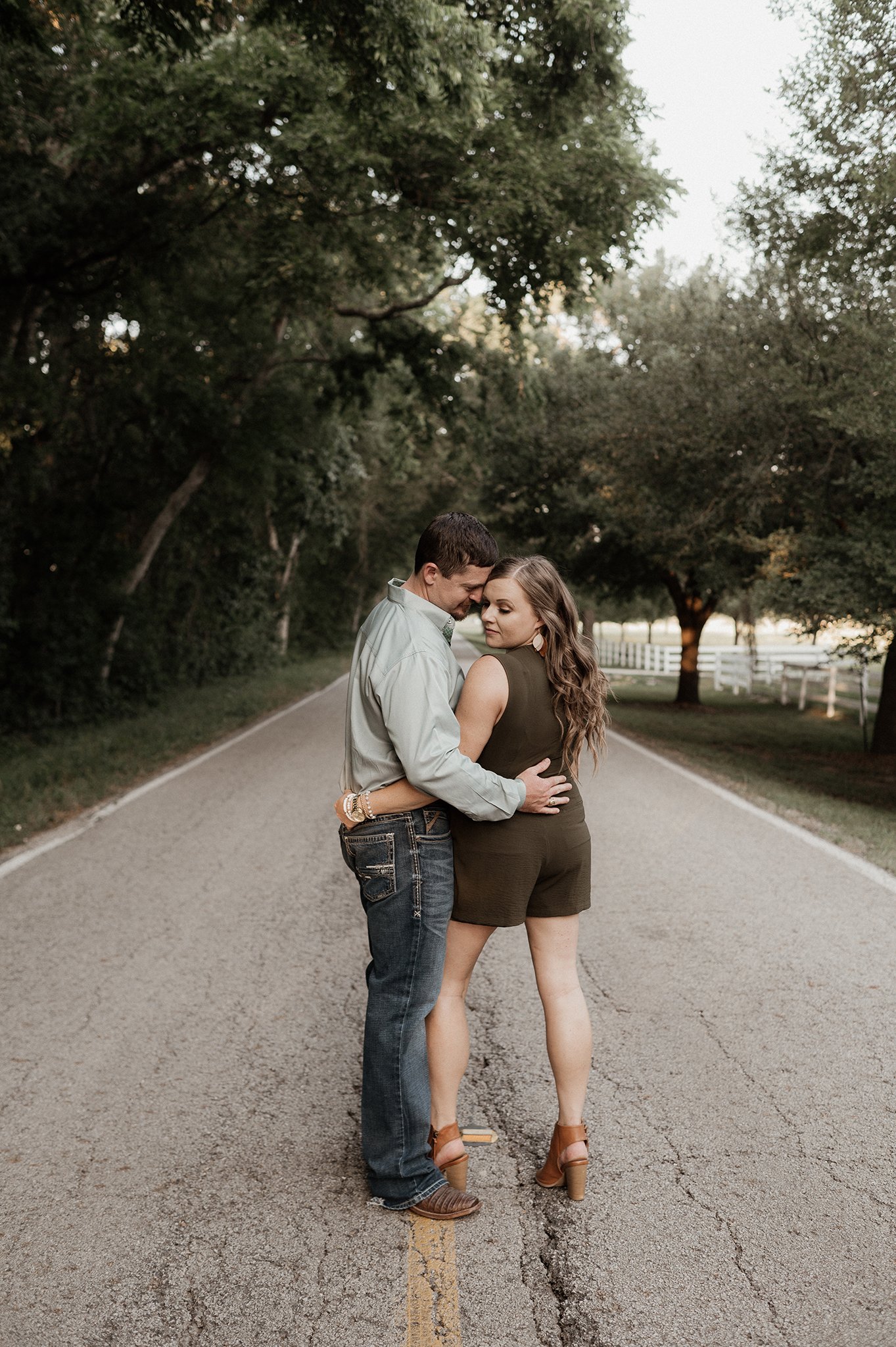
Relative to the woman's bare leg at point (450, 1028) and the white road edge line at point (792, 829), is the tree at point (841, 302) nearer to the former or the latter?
the white road edge line at point (792, 829)

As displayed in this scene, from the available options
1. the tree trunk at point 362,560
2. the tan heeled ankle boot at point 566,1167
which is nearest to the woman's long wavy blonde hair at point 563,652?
the tan heeled ankle boot at point 566,1167

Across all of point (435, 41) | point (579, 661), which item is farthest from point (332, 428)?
point (579, 661)

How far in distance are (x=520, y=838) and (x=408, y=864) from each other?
0.36m

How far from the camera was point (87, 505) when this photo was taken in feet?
56.0

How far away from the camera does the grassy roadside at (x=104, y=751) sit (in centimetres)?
990

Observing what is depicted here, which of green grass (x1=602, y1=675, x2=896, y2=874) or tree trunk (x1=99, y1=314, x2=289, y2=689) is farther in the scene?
tree trunk (x1=99, y1=314, x2=289, y2=689)

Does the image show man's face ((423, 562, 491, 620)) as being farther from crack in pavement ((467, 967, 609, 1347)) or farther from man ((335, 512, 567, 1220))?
crack in pavement ((467, 967, 609, 1347))

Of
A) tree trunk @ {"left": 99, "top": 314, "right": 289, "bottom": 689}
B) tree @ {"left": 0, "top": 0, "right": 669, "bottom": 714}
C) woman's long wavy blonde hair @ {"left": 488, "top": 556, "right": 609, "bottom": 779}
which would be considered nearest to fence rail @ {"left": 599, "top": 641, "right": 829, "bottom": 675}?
tree trunk @ {"left": 99, "top": 314, "right": 289, "bottom": 689}

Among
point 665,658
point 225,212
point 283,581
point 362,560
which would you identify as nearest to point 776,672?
point 665,658

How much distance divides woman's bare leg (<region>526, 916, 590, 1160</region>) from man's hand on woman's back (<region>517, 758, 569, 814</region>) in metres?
0.41

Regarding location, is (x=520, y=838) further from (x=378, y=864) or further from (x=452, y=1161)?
(x=452, y=1161)

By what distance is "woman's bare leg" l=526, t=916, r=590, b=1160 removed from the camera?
332 cm

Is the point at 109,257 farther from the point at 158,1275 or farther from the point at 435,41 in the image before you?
the point at 158,1275

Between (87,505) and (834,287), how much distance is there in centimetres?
1165
